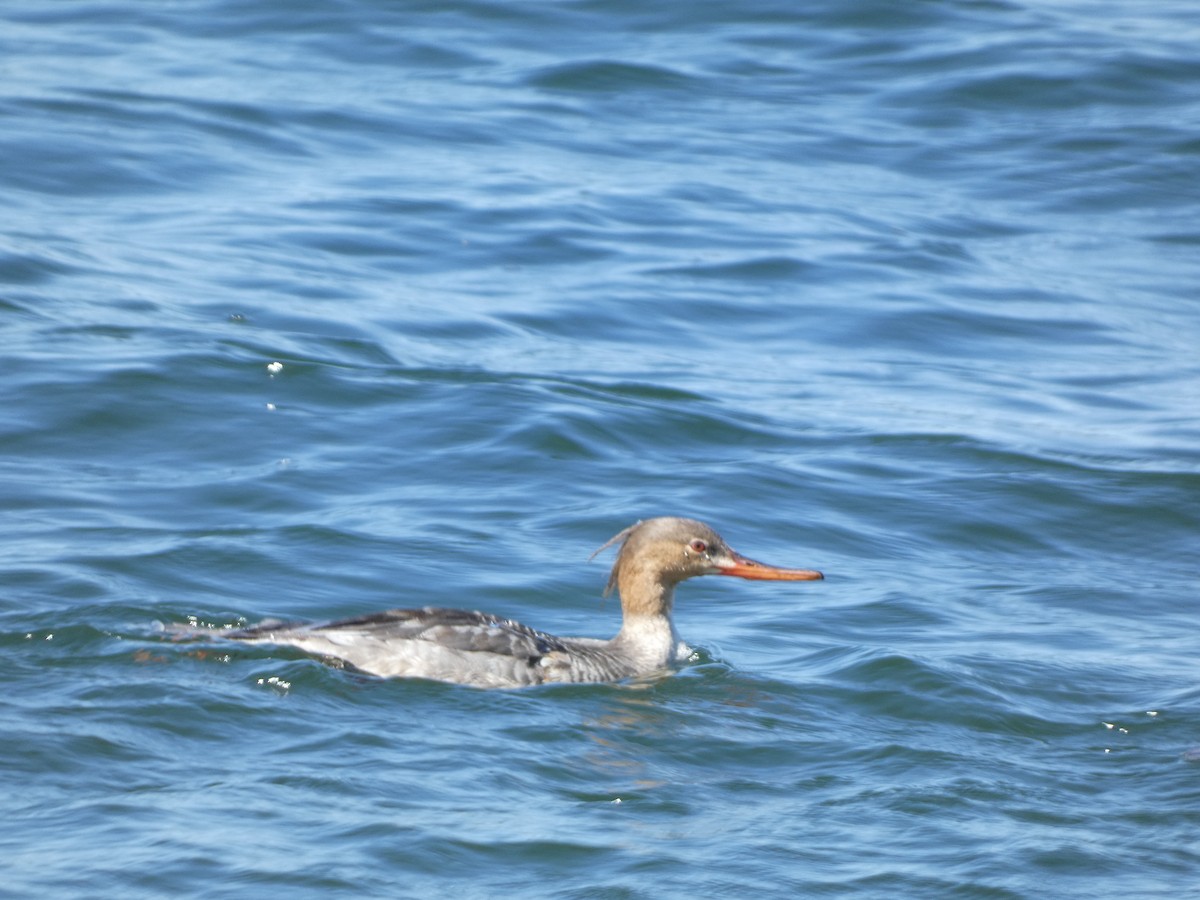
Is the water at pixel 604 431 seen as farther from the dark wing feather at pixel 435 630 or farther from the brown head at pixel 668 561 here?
the brown head at pixel 668 561

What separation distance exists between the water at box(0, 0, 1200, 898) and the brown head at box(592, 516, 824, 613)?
0.41m

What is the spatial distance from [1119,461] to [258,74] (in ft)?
36.4

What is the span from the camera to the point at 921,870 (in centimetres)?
635

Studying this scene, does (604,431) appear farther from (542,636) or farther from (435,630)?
(435,630)

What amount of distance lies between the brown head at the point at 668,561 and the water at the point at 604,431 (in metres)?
0.41

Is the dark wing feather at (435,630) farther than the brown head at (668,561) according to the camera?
No

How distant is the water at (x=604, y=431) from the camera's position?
6.67m

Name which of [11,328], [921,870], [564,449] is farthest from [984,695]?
[11,328]

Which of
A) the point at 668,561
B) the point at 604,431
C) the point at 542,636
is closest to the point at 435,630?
the point at 542,636

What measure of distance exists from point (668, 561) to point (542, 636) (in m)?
0.85

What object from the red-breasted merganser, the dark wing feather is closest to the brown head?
the red-breasted merganser

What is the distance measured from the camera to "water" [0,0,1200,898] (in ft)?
21.9

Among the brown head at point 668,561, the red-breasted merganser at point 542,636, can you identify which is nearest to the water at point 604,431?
the red-breasted merganser at point 542,636

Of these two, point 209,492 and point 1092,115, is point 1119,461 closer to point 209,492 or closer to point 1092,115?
point 209,492
